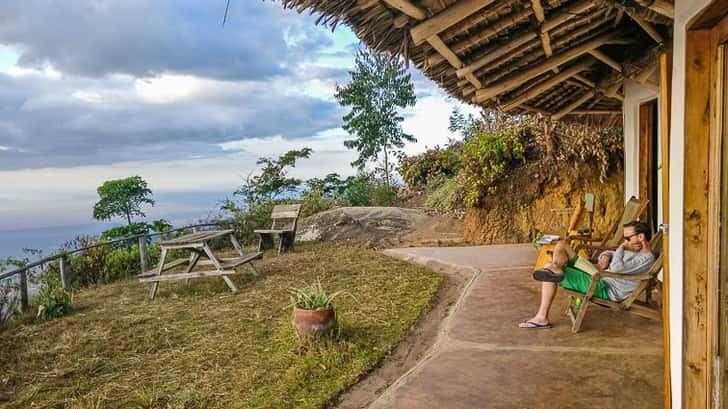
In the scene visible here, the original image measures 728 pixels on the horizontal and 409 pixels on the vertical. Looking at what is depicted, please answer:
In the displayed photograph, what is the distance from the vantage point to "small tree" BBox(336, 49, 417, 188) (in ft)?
48.3

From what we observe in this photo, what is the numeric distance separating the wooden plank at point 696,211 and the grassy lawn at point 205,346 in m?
1.85

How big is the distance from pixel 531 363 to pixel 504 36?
228 centimetres

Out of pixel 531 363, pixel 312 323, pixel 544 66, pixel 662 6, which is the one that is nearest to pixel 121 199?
pixel 312 323

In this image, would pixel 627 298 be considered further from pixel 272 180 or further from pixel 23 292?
pixel 272 180

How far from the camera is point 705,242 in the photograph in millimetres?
1792

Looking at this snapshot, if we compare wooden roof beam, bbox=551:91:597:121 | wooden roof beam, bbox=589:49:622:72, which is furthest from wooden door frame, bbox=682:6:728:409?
wooden roof beam, bbox=551:91:597:121

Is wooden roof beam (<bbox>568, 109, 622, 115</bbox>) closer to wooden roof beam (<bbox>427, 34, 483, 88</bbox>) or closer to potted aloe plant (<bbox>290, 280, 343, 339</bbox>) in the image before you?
wooden roof beam (<bbox>427, 34, 483, 88</bbox>)

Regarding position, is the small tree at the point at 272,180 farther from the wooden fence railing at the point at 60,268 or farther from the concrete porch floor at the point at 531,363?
the concrete porch floor at the point at 531,363

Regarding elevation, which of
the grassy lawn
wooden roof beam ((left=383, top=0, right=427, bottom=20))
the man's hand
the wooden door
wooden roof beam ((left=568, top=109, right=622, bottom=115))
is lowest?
the grassy lawn

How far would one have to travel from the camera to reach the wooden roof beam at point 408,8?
2.42 m

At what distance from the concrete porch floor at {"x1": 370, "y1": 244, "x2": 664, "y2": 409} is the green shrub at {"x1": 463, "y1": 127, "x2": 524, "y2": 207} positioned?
427 cm

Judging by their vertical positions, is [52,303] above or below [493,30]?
below

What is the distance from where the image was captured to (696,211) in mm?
1827

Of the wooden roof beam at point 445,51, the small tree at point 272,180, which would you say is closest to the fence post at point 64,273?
the small tree at point 272,180
